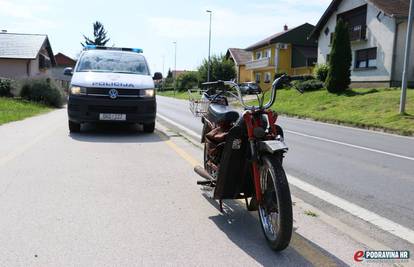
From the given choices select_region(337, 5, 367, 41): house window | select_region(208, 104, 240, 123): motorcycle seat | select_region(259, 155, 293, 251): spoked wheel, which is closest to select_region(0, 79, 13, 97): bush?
select_region(337, 5, 367, 41): house window

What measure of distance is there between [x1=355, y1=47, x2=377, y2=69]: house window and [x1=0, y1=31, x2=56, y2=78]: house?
24.7 metres

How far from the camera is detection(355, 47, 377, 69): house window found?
3309 centimetres

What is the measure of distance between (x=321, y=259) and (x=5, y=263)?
2.32 meters

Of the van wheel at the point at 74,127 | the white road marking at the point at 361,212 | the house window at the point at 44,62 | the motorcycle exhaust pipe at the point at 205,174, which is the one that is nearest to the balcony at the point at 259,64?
the house window at the point at 44,62

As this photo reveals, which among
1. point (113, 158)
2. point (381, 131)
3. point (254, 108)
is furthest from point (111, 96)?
point (381, 131)

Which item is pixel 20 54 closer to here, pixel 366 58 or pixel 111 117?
pixel 366 58

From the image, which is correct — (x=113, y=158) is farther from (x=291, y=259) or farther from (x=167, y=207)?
(x=291, y=259)

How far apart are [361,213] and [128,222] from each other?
2467 millimetres

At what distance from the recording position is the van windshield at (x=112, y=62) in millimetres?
11656

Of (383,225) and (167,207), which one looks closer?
(383,225)

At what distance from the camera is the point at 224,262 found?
351 cm

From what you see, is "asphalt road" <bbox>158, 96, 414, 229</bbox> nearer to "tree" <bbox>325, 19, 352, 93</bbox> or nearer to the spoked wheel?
the spoked wheel

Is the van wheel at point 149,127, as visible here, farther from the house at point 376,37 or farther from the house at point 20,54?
the house at point 20,54

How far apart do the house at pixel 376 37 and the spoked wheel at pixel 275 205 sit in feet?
91.7
